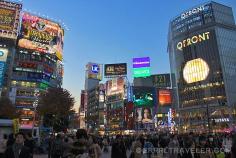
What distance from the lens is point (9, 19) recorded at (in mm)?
91250

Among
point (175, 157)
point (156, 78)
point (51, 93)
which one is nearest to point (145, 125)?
point (156, 78)

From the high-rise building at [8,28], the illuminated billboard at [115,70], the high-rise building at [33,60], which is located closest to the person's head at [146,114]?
the illuminated billboard at [115,70]

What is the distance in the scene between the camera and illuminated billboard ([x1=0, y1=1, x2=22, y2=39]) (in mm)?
90625

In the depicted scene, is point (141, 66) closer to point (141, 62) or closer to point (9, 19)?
point (141, 62)

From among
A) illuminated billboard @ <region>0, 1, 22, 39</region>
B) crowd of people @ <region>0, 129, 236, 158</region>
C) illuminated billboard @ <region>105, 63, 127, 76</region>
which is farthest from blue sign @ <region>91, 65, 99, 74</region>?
crowd of people @ <region>0, 129, 236, 158</region>

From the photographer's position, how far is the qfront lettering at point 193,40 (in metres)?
131

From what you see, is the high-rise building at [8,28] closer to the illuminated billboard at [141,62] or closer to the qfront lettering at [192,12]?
the illuminated billboard at [141,62]

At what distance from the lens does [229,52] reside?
12962 centimetres

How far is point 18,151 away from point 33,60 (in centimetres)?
9712

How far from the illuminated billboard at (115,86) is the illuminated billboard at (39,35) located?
3737 cm

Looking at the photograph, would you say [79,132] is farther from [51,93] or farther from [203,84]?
[203,84]

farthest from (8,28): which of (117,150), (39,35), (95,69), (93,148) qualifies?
(93,148)

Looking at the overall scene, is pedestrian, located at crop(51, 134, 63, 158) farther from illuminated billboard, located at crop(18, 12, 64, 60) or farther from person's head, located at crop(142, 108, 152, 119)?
illuminated billboard, located at crop(18, 12, 64, 60)

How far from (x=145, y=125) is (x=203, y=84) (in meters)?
41.9
